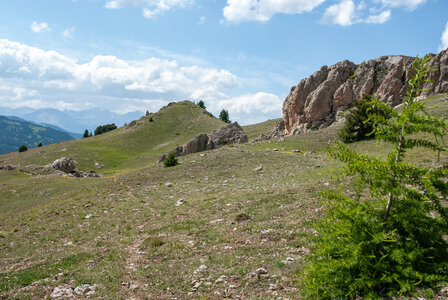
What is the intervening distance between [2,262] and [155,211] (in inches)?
377

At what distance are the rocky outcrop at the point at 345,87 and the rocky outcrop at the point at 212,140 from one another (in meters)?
17.5

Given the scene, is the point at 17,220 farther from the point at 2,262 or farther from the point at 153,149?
the point at 153,149

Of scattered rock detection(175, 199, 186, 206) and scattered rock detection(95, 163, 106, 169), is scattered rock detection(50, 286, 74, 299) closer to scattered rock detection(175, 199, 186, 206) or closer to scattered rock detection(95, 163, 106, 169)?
scattered rock detection(175, 199, 186, 206)

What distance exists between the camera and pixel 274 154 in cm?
3931

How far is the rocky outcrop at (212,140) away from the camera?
193ft

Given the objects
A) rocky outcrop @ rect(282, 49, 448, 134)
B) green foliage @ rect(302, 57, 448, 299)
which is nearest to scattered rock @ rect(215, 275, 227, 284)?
green foliage @ rect(302, 57, 448, 299)

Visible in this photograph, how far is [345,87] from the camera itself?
6894 cm

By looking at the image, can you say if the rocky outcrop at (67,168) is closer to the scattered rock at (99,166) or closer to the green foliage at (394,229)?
the scattered rock at (99,166)


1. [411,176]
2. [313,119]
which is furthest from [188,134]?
[411,176]

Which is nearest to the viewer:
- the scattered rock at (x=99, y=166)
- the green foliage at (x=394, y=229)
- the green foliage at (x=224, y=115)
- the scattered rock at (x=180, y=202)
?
the green foliage at (x=394, y=229)

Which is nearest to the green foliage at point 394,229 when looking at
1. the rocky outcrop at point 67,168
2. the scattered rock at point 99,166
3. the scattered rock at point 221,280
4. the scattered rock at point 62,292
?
the scattered rock at point 221,280

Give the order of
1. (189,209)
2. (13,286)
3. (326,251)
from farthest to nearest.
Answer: (189,209) → (13,286) → (326,251)

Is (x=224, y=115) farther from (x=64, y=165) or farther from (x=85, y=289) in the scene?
(x=85, y=289)

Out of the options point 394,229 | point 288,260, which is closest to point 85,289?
point 288,260
